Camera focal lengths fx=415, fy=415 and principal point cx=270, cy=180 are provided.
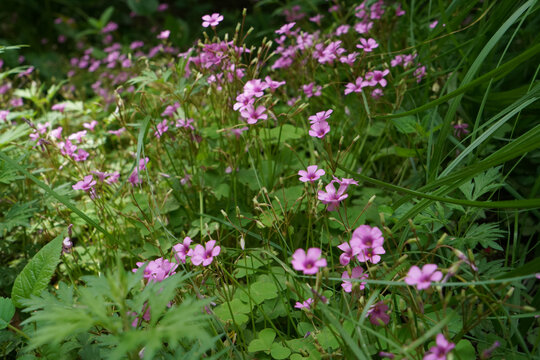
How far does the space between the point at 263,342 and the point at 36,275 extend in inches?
30.7

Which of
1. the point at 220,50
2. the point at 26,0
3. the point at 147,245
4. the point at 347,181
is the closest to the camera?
the point at 347,181

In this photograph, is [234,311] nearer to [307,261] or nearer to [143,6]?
[307,261]

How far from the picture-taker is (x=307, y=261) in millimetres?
1027

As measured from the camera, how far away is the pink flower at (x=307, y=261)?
99cm

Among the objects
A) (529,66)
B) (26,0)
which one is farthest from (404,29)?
Result: (26,0)

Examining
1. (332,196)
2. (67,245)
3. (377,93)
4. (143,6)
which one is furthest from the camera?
(143,6)

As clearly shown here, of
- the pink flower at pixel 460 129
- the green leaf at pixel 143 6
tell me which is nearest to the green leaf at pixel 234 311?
the pink flower at pixel 460 129

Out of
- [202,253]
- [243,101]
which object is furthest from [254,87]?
[202,253]

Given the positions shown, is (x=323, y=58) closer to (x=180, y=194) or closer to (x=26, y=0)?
(x=180, y=194)

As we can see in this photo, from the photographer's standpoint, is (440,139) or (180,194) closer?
(440,139)

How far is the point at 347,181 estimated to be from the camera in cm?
128

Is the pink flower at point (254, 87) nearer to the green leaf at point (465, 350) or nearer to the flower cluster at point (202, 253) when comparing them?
the flower cluster at point (202, 253)

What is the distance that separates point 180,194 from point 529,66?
1.77m

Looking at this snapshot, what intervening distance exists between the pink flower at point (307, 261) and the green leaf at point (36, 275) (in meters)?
0.86
